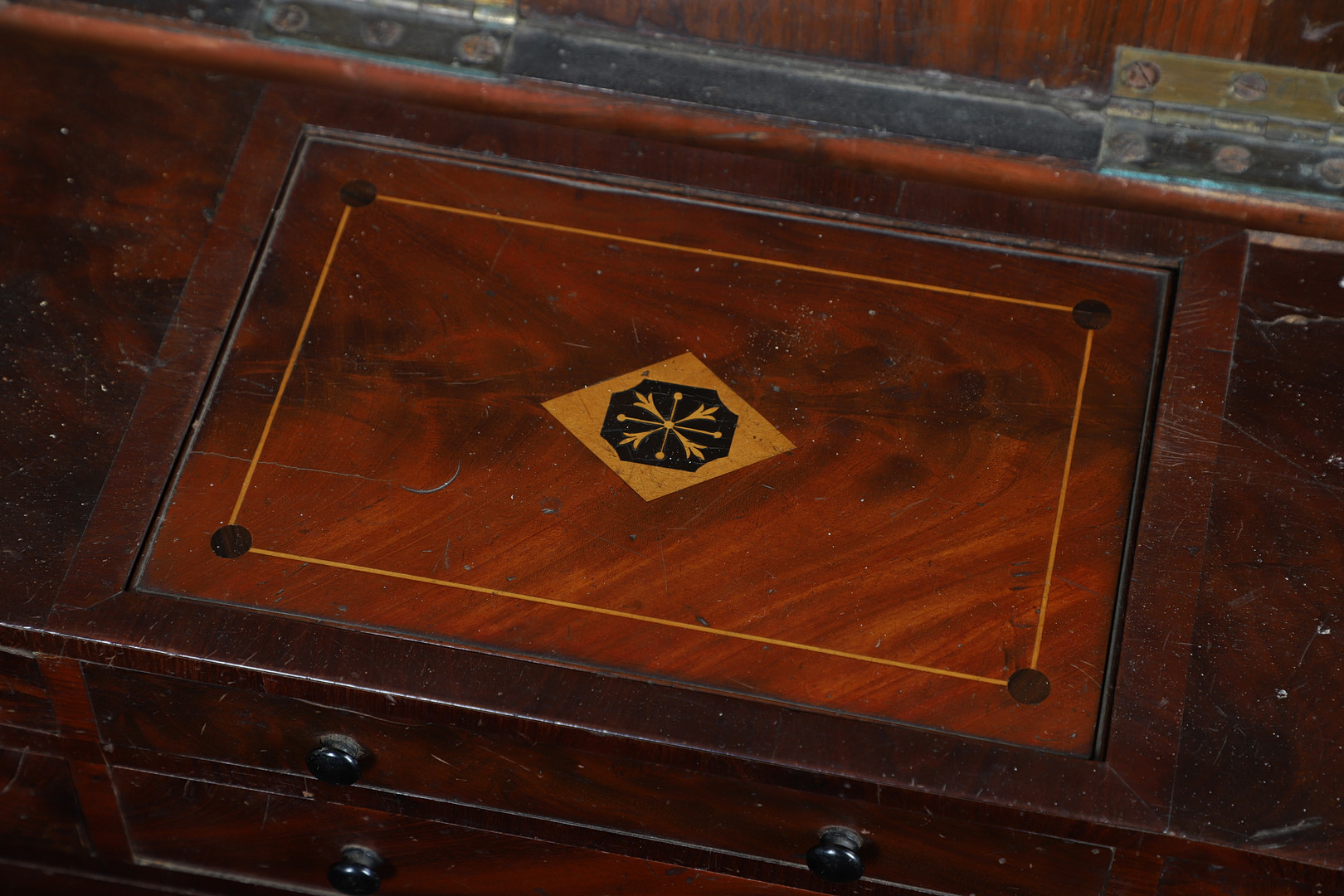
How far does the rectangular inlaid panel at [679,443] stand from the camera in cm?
109

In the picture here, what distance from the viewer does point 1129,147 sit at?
1.33 m

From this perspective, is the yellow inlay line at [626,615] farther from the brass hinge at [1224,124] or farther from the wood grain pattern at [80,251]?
the brass hinge at [1224,124]

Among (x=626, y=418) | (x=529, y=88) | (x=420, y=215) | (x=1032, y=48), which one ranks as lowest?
(x=626, y=418)

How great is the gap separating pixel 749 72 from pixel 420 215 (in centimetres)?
38

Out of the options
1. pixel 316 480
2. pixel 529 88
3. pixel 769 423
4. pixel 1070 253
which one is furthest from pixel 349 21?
pixel 1070 253

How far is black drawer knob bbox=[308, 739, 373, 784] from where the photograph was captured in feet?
3.78

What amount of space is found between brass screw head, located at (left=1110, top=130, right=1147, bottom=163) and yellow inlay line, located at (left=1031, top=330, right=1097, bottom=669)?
22cm

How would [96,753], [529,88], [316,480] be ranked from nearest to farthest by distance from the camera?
[316,480] < [96,753] < [529,88]

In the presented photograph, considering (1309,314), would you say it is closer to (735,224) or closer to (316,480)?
(735,224)

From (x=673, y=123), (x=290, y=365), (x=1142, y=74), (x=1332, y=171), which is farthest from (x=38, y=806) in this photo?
(x=1332, y=171)

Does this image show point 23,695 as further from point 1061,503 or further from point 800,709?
point 1061,503

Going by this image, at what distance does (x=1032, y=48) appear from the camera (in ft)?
4.42

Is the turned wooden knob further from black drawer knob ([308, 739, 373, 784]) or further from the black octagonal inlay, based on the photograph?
the black octagonal inlay

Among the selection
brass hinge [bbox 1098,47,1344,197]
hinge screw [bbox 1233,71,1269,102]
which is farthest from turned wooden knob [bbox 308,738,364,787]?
hinge screw [bbox 1233,71,1269,102]
